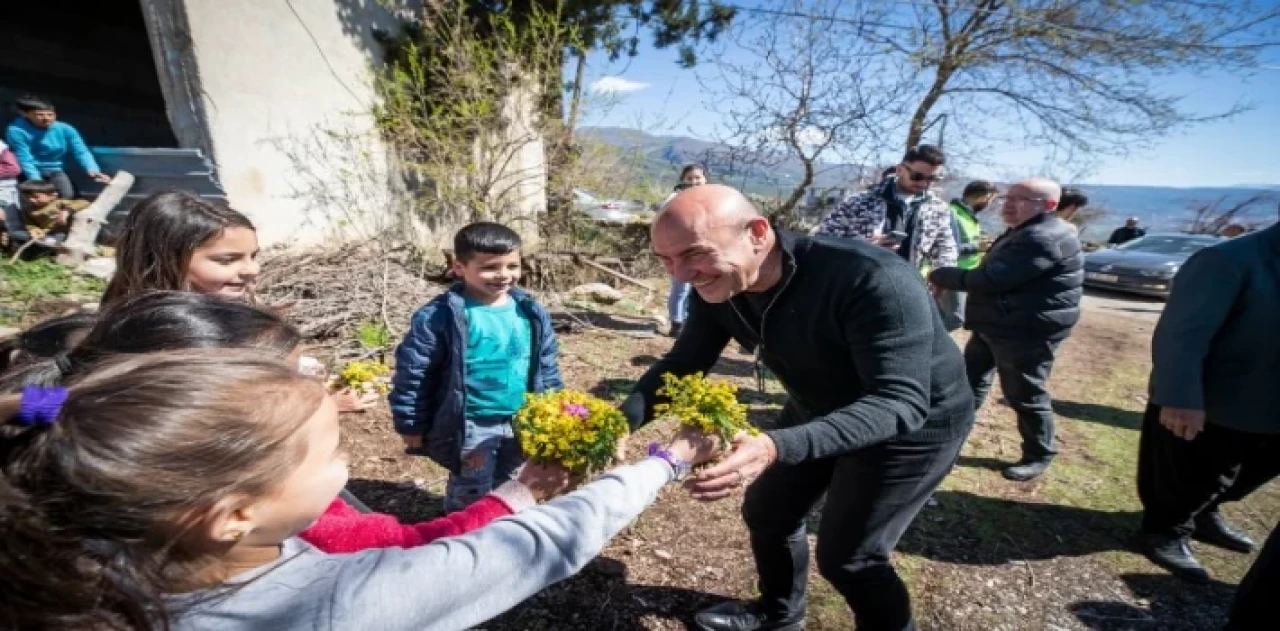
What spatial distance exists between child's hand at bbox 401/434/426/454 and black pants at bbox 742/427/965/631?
1.75m

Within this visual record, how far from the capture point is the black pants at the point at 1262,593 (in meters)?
2.16

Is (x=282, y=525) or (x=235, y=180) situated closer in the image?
(x=282, y=525)

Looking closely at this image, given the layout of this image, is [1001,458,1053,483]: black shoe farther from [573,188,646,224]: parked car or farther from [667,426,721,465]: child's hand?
[573,188,646,224]: parked car

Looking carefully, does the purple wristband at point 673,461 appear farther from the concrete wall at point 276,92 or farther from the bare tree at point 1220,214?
the bare tree at point 1220,214

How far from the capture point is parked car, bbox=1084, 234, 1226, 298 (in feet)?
42.0

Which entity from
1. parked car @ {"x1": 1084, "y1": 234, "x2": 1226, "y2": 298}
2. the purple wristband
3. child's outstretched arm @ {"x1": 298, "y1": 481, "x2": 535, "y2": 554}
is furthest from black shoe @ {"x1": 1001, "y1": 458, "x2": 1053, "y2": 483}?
parked car @ {"x1": 1084, "y1": 234, "x2": 1226, "y2": 298}

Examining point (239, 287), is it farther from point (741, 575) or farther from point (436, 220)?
point (436, 220)

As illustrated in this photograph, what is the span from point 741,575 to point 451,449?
67.6 inches

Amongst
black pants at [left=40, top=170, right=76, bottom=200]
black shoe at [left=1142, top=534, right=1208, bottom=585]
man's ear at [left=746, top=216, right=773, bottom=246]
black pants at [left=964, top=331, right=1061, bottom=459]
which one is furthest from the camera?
black pants at [left=40, top=170, right=76, bottom=200]

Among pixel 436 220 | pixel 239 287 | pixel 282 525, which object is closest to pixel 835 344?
pixel 282 525

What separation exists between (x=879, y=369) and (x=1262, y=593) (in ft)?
6.29

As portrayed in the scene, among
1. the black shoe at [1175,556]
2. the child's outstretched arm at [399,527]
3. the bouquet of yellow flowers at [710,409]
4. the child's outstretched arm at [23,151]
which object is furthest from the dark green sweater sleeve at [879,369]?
the child's outstretched arm at [23,151]

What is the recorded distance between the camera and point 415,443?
2.83 metres

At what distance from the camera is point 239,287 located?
2492mm
